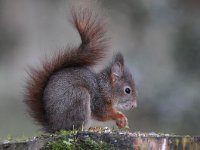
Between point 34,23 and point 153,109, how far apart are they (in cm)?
163

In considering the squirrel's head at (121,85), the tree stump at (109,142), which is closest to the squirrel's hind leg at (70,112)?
the squirrel's head at (121,85)

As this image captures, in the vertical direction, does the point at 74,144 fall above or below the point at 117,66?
below

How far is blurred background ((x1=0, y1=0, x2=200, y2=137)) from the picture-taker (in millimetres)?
7082

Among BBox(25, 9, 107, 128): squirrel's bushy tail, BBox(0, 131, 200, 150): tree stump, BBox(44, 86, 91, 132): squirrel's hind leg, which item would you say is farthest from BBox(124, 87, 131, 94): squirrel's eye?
BBox(0, 131, 200, 150): tree stump

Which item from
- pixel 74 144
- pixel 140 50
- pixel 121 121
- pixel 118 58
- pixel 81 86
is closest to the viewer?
pixel 74 144

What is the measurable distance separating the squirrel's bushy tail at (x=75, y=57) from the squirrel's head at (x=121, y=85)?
0.14 m

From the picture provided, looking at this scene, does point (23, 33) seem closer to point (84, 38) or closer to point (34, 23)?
point (34, 23)

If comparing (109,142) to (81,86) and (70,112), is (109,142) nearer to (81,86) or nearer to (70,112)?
(70,112)

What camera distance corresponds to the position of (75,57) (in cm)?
412

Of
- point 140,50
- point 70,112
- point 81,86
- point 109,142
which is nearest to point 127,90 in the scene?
point 81,86

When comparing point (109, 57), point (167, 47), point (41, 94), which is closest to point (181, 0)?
point (167, 47)

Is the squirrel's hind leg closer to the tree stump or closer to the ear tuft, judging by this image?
the ear tuft

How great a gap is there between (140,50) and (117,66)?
331cm

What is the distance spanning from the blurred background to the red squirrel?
226 centimetres
